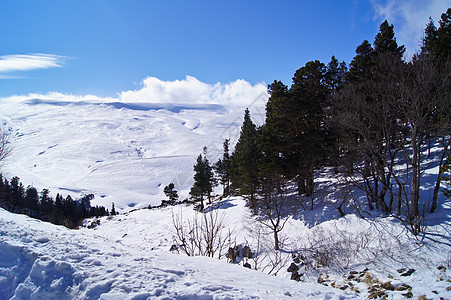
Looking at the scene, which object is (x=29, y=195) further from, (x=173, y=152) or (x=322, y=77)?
(x=173, y=152)

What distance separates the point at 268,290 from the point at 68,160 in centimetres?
20187

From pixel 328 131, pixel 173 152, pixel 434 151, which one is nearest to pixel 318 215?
pixel 328 131

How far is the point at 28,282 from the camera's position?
398 centimetres

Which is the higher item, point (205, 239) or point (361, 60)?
point (361, 60)

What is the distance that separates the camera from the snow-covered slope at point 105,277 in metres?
3.91

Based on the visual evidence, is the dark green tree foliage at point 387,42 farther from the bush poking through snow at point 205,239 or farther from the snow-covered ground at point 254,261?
the bush poking through snow at point 205,239

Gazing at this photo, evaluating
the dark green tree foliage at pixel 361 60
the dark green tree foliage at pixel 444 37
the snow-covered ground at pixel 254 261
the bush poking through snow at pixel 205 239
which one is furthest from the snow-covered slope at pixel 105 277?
the dark green tree foliage at pixel 444 37

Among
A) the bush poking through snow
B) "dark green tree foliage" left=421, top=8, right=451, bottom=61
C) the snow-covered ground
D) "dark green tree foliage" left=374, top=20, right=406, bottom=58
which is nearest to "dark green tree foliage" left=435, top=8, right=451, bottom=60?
"dark green tree foliage" left=421, top=8, right=451, bottom=61

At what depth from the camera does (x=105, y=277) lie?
13.8 ft

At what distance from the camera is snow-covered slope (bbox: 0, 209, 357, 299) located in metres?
3.91

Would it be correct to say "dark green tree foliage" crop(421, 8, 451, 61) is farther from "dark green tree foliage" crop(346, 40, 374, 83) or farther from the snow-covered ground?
the snow-covered ground

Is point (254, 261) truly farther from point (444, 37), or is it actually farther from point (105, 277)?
point (444, 37)

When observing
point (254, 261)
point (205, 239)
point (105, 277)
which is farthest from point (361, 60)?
point (105, 277)

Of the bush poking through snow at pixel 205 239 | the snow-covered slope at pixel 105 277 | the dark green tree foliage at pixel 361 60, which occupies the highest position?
the dark green tree foliage at pixel 361 60
